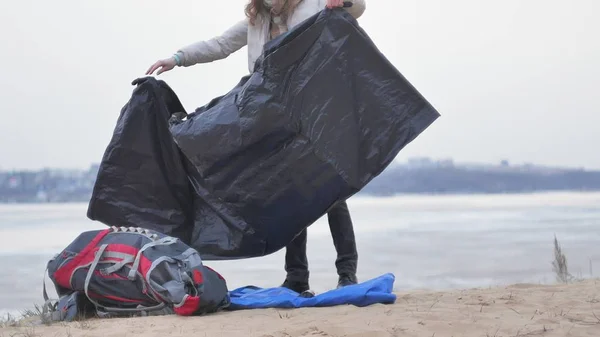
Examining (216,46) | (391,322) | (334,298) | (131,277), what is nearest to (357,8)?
(216,46)

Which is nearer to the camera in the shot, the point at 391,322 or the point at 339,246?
the point at 391,322

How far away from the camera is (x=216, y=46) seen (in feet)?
12.5

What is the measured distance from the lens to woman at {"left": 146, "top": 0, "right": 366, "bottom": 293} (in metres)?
3.60

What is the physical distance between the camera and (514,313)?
3.11 m

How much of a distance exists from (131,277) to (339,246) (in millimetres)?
1062

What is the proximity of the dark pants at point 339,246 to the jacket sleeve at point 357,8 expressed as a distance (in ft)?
3.13

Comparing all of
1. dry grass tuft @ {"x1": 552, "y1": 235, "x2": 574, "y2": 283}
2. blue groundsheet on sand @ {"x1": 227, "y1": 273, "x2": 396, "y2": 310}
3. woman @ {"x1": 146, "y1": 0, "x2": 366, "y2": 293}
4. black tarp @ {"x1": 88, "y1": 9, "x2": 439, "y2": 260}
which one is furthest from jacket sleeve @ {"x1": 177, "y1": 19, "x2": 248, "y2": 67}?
dry grass tuft @ {"x1": 552, "y1": 235, "x2": 574, "y2": 283}

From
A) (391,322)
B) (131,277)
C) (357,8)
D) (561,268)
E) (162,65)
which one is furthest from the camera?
(561,268)

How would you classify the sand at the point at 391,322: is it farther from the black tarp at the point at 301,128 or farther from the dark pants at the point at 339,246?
the black tarp at the point at 301,128

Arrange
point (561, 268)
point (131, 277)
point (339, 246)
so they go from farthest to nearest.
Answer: point (561, 268) → point (339, 246) → point (131, 277)

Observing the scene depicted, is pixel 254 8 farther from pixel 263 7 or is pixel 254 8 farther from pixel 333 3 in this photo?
pixel 333 3

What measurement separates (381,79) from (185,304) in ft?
4.60

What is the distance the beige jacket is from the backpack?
99 cm

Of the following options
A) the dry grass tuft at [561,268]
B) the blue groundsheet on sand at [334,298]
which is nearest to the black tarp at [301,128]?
the blue groundsheet on sand at [334,298]
